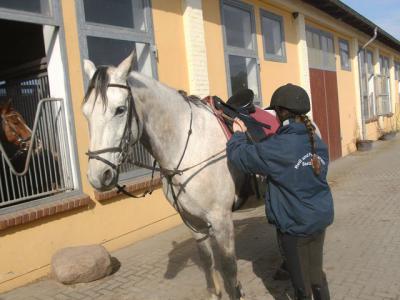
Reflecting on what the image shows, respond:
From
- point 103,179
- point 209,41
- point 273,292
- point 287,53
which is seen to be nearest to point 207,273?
point 273,292

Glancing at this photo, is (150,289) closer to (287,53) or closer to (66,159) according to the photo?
(66,159)

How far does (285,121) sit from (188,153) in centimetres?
79

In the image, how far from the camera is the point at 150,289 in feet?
13.1

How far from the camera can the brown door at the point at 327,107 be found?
1119 centimetres

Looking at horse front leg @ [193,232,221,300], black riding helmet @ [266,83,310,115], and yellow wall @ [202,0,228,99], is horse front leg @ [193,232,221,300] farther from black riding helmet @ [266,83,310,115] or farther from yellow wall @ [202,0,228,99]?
yellow wall @ [202,0,228,99]

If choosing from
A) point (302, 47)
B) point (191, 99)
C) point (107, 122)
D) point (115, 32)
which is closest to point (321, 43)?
point (302, 47)

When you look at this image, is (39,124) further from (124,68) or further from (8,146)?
(124,68)

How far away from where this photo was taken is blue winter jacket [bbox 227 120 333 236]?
7.70 ft

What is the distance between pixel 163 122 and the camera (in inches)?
111

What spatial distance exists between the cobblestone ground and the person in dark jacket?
1203 millimetres

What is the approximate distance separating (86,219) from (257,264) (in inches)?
86.3

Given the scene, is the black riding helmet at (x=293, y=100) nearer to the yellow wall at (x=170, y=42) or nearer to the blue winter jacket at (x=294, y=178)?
the blue winter jacket at (x=294, y=178)

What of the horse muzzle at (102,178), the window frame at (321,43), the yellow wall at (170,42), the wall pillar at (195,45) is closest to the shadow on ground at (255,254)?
the horse muzzle at (102,178)

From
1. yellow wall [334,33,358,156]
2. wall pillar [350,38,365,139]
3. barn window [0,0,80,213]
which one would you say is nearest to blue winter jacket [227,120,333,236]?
barn window [0,0,80,213]
